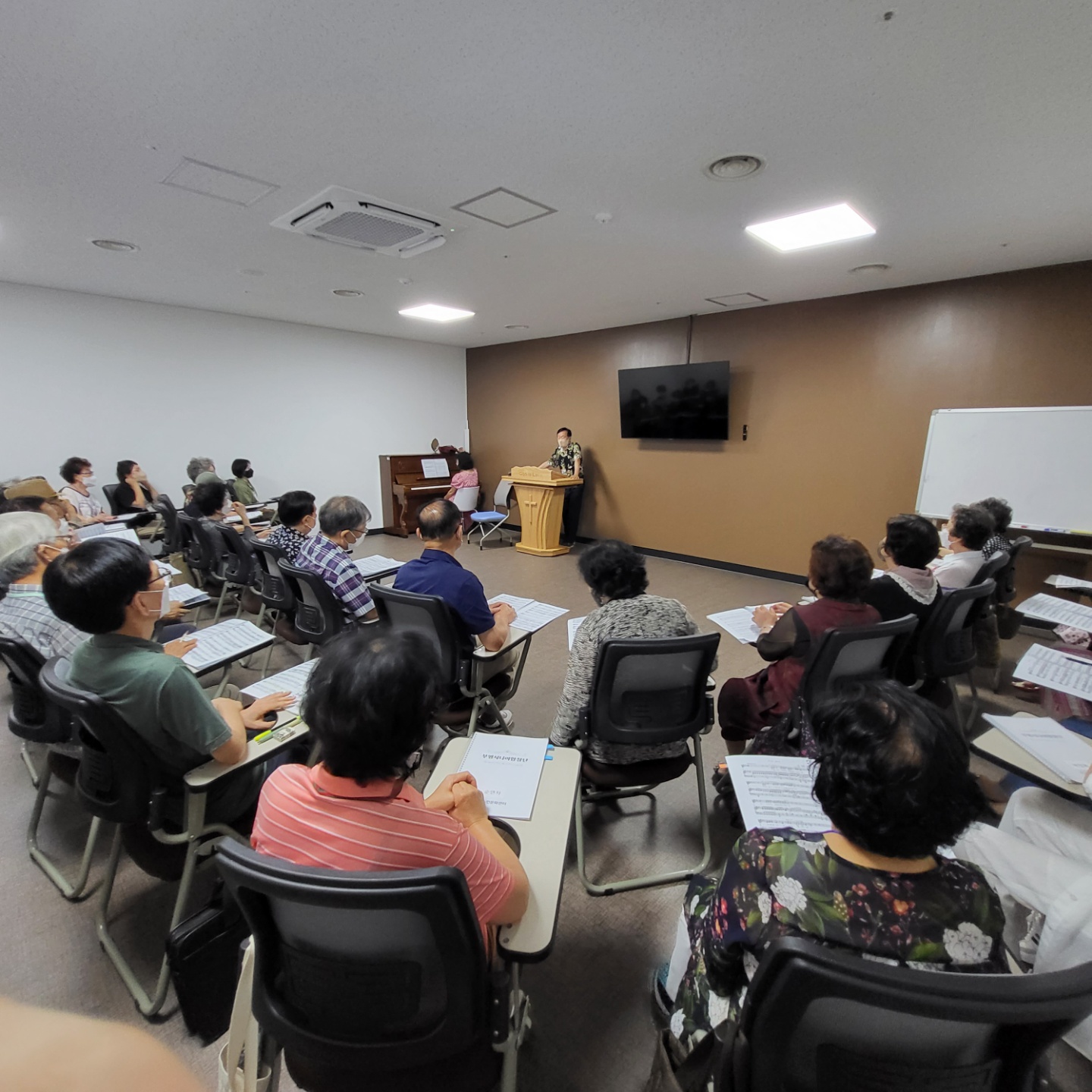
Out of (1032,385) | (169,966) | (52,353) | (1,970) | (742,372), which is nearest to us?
(169,966)

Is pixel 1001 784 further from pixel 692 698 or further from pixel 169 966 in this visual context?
pixel 169 966

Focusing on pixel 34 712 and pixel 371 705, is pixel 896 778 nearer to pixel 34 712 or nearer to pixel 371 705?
pixel 371 705

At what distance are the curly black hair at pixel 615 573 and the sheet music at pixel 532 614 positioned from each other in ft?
1.17

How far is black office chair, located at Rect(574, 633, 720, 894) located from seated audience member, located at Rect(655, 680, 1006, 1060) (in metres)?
0.76

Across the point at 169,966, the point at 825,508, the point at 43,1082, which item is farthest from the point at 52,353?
the point at 825,508

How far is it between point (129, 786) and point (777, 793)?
5.35 ft

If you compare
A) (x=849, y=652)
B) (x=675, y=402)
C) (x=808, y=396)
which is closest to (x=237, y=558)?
(x=849, y=652)

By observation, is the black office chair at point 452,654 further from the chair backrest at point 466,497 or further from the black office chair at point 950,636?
the chair backrest at point 466,497

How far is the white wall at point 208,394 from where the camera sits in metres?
5.04

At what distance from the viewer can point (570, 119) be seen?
6.95 ft

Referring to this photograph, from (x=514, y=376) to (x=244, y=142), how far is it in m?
5.68

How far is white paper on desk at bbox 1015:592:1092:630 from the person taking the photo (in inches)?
99.1

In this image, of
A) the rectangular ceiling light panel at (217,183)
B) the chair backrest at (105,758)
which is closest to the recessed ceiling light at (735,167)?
the rectangular ceiling light panel at (217,183)

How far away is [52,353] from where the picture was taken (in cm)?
507
